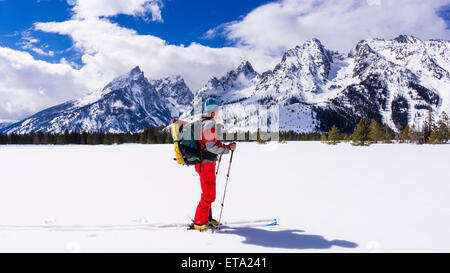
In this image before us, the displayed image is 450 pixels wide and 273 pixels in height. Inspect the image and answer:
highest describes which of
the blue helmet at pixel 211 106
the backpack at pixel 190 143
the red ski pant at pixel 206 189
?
the blue helmet at pixel 211 106

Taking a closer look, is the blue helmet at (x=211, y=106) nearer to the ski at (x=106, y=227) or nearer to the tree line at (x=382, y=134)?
the ski at (x=106, y=227)

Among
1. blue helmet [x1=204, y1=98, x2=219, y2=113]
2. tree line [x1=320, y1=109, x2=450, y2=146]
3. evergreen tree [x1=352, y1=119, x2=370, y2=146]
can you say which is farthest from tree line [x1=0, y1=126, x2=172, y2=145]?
blue helmet [x1=204, y1=98, x2=219, y2=113]

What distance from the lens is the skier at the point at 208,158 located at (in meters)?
6.01

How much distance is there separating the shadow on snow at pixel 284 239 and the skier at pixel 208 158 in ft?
2.06

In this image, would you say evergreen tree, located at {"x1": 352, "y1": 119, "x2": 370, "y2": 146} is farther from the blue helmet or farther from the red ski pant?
the red ski pant

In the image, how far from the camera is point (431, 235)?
584 cm

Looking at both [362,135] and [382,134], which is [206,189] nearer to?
[362,135]

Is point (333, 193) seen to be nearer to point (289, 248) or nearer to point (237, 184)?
point (237, 184)

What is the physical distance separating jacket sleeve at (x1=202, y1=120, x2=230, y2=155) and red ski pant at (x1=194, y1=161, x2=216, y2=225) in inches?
16.7

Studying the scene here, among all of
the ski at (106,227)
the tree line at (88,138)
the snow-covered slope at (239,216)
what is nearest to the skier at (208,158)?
the snow-covered slope at (239,216)

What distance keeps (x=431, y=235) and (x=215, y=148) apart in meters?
5.29

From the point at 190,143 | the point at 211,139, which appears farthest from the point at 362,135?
the point at 190,143

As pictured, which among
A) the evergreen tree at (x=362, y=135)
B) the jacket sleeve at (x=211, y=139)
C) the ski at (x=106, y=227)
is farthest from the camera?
the evergreen tree at (x=362, y=135)
